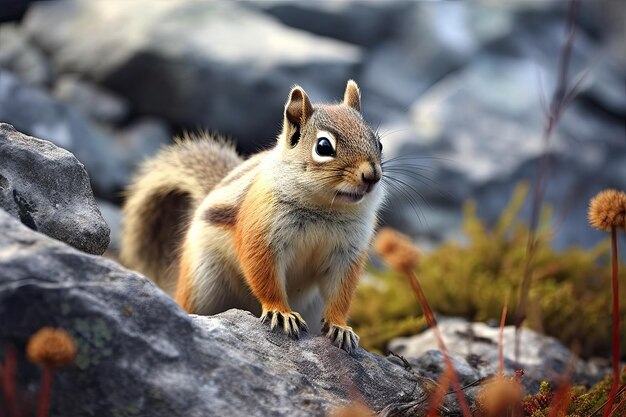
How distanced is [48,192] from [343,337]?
136cm

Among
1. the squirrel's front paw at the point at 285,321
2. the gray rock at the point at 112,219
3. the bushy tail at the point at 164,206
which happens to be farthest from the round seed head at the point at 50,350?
the gray rock at the point at 112,219

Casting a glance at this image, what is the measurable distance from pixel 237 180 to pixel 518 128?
656 cm

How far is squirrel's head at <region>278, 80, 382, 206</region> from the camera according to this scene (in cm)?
353

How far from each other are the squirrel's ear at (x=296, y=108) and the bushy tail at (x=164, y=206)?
4.03 ft

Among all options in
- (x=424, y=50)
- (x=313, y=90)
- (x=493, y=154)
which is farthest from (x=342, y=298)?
(x=424, y=50)

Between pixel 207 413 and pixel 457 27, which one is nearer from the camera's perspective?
pixel 207 413

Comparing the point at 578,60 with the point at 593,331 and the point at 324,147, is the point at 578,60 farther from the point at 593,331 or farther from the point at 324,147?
the point at 324,147

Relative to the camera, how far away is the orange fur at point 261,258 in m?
3.62

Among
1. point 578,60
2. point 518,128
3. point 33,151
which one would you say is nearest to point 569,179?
point 518,128

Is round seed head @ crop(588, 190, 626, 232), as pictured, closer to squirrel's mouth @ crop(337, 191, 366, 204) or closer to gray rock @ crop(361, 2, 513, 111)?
squirrel's mouth @ crop(337, 191, 366, 204)

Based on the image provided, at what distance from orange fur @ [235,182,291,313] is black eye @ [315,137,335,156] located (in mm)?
313

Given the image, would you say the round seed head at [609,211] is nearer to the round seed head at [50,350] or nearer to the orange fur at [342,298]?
the orange fur at [342,298]

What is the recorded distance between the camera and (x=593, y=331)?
601 centimetres

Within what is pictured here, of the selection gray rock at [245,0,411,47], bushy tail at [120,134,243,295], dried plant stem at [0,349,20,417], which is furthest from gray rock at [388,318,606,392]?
gray rock at [245,0,411,47]
